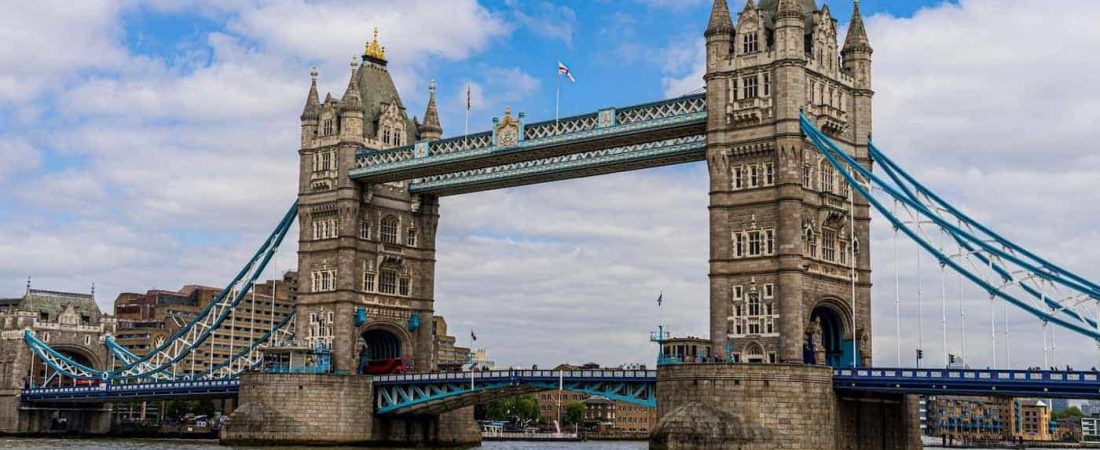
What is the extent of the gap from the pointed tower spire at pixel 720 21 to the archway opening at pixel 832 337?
17.3 meters

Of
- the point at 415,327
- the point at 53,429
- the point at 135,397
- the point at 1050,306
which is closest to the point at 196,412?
the point at 53,429

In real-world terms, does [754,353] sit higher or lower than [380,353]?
lower

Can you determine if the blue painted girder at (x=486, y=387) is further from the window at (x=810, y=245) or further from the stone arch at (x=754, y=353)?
the window at (x=810, y=245)

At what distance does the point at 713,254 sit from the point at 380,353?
121ft

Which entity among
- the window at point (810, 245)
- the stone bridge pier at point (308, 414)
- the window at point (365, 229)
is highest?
the window at point (365, 229)

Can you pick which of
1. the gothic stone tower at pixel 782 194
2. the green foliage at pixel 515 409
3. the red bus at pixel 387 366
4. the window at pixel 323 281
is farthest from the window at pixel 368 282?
the green foliage at pixel 515 409

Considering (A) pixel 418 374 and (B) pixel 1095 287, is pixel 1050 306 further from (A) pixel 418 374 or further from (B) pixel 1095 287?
(A) pixel 418 374

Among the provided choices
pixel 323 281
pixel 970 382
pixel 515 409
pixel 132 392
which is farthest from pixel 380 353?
pixel 515 409

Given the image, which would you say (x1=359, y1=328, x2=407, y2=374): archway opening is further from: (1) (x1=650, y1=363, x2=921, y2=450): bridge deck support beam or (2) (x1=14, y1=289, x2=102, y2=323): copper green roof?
(2) (x1=14, y1=289, x2=102, y2=323): copper green roof

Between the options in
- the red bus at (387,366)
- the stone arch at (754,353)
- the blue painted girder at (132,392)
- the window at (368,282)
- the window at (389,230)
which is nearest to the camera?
the stone arch at (754,353)

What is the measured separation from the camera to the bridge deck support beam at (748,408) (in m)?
71.1

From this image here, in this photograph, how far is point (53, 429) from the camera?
452ft

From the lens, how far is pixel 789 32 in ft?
257

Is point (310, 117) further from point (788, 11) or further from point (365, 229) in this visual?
point (788, 11)
